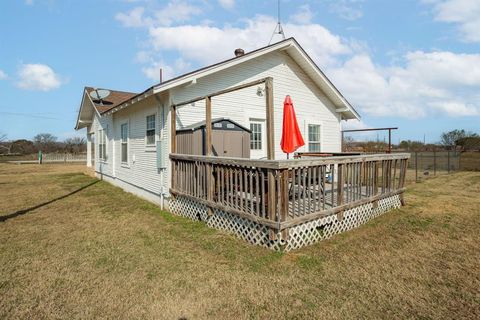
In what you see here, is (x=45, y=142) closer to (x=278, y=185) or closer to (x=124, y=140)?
(x=124, y=140)

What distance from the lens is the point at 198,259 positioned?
4.30m

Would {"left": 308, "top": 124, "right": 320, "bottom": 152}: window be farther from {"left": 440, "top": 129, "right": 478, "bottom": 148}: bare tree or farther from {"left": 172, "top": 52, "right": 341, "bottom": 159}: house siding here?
{"left": 440, "top": 129, "right": 478, "bottom": 148}: bare tree

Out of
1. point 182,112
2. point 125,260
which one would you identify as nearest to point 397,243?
point 125,260

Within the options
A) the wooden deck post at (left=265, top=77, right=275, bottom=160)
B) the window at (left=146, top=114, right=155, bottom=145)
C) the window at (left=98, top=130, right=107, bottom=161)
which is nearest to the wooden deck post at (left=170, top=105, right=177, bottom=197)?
the window at (left=146, top=114, right=155, bottom=145)

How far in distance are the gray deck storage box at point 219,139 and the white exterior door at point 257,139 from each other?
151 centimetres

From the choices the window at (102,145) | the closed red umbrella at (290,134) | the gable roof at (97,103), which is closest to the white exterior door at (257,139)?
the closed red umbrella at (290,134)

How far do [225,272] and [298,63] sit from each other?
8.32 meters

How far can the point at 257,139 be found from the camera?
30.6 ft

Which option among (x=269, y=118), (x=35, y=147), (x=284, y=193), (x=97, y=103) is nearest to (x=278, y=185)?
(x=284, y=193)

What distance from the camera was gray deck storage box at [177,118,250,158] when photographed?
6793 mm

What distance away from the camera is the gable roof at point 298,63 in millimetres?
6909

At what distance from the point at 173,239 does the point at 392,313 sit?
3.69 meters

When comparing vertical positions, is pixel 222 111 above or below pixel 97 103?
below

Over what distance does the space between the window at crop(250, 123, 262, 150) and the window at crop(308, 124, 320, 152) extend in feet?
7.91
